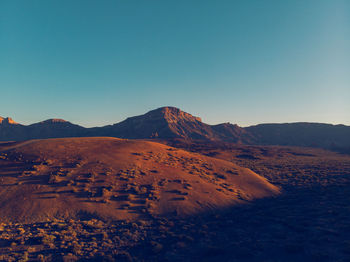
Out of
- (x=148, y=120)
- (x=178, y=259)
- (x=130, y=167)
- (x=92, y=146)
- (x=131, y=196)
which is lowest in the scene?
(x=178, y=259)

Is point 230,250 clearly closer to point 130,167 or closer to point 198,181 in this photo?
point 198,181

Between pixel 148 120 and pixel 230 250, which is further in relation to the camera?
pixel 148 120

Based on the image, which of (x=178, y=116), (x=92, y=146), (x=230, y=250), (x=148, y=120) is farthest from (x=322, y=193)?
(x=178, y=116)

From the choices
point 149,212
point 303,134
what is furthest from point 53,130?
point 303,134

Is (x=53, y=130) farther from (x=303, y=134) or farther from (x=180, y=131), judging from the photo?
(x=303, y=134)

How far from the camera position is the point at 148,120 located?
134 metres

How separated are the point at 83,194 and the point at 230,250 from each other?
12086 millimetres

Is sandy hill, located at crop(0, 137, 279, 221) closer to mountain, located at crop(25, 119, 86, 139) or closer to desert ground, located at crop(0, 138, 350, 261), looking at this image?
desert ground, located at crop(0, 138, 350, 261)

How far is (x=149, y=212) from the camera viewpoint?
597 inches

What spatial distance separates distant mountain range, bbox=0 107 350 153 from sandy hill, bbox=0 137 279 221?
3352 inches

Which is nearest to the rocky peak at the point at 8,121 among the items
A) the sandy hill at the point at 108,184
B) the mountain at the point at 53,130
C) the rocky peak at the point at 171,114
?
the mountain at the point at 53,130

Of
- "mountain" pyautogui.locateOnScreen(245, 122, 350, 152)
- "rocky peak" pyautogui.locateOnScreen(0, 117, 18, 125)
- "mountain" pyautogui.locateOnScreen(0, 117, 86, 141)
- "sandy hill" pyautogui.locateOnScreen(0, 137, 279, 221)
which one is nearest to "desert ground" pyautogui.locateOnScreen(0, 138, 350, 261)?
"sandy hill" pyautogui.locateOnScreen(0, 137, 279, 221)

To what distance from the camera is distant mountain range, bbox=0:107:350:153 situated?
401 feet

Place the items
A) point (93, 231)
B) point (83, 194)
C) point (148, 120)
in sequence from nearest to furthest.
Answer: point (93, 231) < point (83, 194) < point (148, 120)
